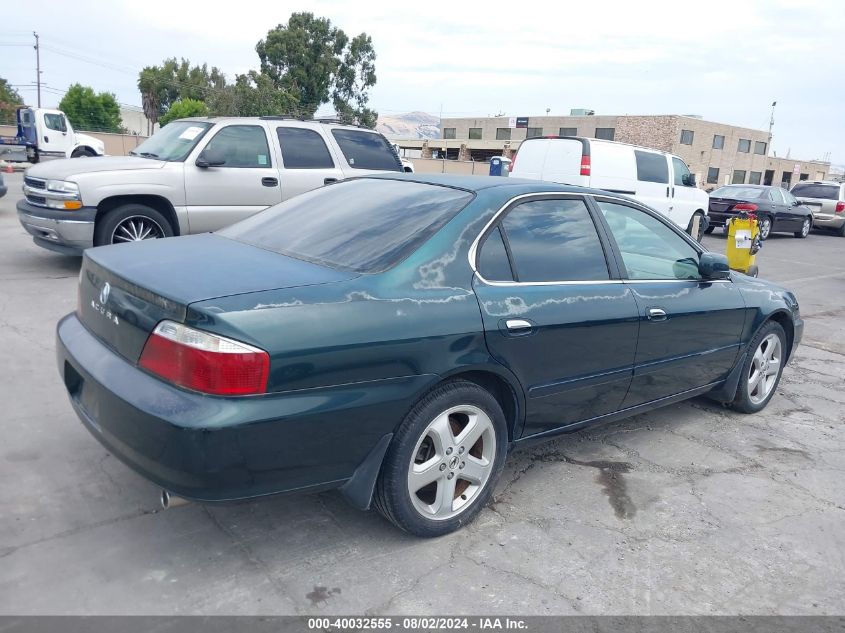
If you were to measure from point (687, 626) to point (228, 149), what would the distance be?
23.6ft

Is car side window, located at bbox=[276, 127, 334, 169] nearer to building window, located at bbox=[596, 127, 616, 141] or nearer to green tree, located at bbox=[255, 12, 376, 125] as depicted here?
green tree, located at bbox=[255, 12, 376, 125]

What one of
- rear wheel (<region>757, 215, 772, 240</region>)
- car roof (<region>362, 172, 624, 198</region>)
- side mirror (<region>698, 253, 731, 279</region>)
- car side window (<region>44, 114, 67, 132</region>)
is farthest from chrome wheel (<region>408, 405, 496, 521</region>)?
car side window (<region>44, 114, 67, 132</region>)

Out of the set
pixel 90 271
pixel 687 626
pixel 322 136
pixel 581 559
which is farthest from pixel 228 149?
pixel 687 626

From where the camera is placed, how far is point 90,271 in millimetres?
3266

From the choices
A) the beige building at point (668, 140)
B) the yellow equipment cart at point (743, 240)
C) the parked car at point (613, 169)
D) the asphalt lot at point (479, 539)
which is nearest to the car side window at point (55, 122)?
the parked car at point (613, 169)

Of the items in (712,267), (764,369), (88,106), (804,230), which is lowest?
(804,230)

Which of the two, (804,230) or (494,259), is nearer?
(494,259)

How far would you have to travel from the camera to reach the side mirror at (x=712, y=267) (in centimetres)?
430

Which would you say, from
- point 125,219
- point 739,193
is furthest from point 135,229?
point 739,193

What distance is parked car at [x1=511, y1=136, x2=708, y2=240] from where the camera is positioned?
482 inches

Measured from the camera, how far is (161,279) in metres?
2.82

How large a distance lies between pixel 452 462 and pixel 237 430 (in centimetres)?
106

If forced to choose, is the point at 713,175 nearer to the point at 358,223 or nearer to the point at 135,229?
the point at 135,229

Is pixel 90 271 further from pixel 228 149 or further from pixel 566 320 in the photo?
pixel 228 149
